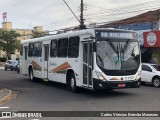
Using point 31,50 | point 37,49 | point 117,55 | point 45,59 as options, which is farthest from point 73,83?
point 31,50

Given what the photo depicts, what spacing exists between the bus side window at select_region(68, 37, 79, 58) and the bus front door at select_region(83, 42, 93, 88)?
0.86 meters

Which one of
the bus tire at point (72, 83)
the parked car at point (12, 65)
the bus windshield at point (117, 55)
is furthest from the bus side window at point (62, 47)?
the parked car at point (12, 65)

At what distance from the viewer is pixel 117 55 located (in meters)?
16.4

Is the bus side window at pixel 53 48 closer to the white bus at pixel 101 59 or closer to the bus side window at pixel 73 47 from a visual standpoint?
the white bus at pixel 101 59

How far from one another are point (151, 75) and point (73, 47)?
23.1 feet

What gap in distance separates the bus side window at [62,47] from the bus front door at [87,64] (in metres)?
2.49

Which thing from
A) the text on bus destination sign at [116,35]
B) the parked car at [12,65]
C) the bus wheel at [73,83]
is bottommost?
the parked car at [12,65]

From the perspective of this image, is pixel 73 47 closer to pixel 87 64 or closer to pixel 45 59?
pixel 87 64

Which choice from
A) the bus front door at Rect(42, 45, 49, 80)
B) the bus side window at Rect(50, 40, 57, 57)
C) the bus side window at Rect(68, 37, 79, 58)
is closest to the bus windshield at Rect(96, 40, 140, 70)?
the bus side window at Rect(68, 37, 79, 58)

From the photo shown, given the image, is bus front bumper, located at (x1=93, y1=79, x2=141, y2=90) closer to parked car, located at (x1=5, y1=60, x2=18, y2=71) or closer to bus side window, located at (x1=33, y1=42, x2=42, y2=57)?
bus side window, located at (x1=33, y1=42, x2=42, y2=57)

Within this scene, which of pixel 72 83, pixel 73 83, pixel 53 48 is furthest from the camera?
pixel 53 48

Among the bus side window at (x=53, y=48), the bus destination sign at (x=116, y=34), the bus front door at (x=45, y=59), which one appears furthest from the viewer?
the bus front door at (x=45, y=59)

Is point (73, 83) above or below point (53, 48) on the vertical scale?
below

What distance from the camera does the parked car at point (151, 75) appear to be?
75.0ft
